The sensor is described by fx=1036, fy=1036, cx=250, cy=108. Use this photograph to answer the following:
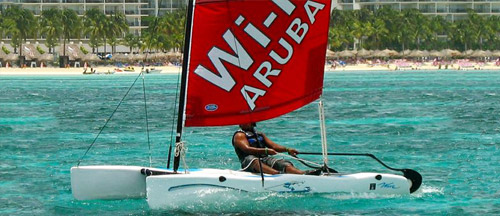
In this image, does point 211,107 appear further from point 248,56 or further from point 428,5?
point 428,5

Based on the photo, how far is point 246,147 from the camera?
18.7m

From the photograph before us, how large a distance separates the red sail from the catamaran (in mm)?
18

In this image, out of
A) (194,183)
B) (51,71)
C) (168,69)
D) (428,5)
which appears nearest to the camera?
(194,183)

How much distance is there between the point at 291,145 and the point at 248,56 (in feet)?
48.6

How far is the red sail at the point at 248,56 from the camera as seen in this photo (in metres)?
18.2

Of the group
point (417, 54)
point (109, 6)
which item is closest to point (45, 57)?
point (109, 6)

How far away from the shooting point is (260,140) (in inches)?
752

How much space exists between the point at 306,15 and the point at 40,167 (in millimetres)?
10296

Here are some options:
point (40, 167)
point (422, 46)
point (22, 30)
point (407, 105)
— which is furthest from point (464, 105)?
point (422, 46)

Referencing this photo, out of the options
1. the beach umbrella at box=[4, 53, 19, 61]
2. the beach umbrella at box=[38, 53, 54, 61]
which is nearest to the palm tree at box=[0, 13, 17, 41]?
the beach umbrella at box=[38, 53, 54, 61]

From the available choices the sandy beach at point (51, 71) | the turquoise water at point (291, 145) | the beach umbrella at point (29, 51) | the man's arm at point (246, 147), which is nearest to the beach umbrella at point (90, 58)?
the sandy beach at point (51, 71)

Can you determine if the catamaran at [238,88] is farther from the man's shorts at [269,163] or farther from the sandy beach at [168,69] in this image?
the sandy beach at [168,69]

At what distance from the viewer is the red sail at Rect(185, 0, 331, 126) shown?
1816 cm

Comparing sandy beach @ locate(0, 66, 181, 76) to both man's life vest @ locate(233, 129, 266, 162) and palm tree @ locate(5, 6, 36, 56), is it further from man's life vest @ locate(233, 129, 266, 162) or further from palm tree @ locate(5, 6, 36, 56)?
man's life vest @ locate(233, 129, 266, 162)
